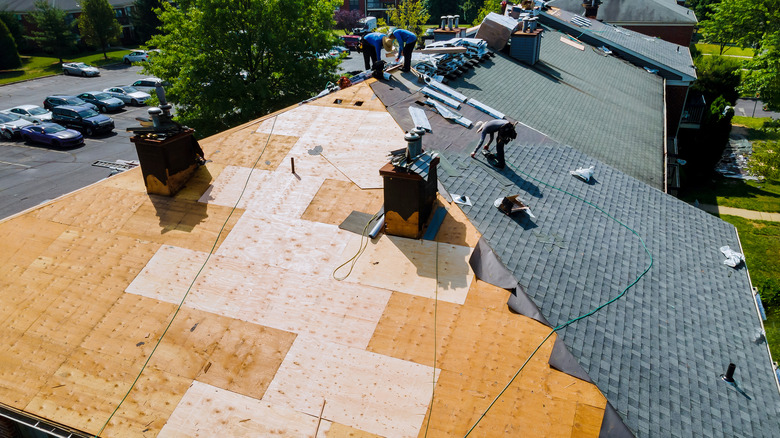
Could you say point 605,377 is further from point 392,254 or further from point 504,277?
point 392,254

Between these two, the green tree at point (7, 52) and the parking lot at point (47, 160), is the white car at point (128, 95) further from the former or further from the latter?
the green tree at point (7, 52)

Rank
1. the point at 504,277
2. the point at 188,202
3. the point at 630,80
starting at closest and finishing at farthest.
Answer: the point at 504,277, the point at 188,202, the point at 630,80

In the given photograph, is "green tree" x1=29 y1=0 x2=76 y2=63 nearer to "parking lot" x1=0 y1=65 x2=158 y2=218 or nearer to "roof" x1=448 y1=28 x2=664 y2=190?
"parking lot" x1=0 y1=65 x2=158 y2=218

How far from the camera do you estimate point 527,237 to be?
1141 cm

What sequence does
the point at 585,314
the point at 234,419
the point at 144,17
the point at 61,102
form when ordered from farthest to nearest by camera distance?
the point at 144,17 < the point at 61,102 < the point at 585,314 < the point at 234,419

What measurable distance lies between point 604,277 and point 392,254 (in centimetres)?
454

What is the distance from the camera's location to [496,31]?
80.7ft

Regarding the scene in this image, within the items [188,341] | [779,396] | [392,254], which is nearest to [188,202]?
[188,341]

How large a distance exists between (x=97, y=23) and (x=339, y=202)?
60.9m

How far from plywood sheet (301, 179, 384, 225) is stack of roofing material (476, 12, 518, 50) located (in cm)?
1542

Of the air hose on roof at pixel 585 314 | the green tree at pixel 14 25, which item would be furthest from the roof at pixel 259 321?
the green tree at pixel 14 25

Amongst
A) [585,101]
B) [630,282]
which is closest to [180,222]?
[630,282]

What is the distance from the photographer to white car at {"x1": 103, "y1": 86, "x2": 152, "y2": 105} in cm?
4628

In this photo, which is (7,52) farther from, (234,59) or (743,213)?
(743,213)
